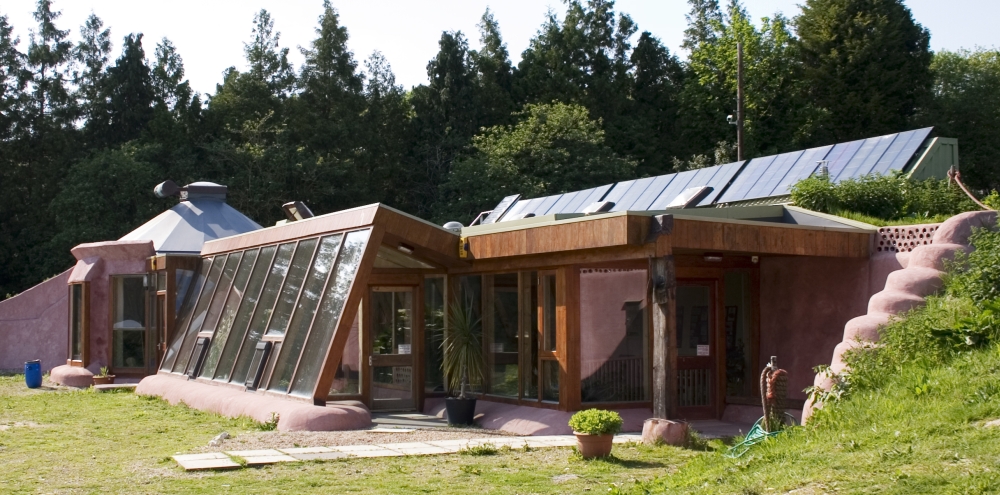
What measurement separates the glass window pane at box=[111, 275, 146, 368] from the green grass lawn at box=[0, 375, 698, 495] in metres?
9.11

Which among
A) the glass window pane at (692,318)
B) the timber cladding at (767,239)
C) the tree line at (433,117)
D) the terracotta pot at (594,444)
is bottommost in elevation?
the terracotta pot at (594,444)

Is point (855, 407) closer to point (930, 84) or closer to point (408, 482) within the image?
point (408, 482)

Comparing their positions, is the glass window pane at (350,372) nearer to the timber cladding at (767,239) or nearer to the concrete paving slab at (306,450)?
the concrete paving slab at (306,450)

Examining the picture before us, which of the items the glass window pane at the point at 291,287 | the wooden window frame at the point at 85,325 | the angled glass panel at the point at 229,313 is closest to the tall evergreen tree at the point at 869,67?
the angled glass panel at the point at 229,313

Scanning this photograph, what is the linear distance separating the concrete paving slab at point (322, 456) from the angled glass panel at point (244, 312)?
22.3 feet

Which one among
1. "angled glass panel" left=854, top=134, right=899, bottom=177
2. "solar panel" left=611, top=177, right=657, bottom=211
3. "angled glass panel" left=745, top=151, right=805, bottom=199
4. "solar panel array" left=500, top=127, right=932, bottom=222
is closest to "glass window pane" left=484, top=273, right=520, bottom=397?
"solar panel array" left=500, top=127, right=932, bottom=222

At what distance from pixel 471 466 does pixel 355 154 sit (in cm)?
3236

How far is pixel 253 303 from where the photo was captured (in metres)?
16.7

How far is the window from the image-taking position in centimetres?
2214

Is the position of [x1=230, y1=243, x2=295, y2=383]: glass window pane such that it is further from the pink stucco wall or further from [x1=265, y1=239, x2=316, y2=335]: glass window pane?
the pink stucco wall

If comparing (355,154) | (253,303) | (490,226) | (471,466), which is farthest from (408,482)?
(355,154)

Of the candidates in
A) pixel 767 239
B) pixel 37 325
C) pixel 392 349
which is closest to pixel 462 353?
pixel 392 349

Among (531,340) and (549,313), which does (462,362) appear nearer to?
(531,340)

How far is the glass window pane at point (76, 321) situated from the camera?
74.1ft
